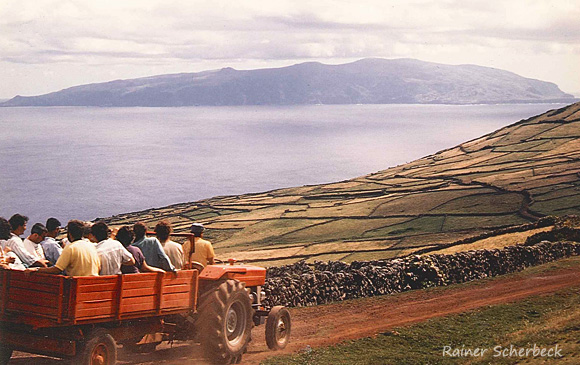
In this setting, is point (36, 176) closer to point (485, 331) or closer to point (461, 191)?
point (461, 191)

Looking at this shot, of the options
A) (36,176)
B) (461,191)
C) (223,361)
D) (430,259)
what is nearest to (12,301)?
(223,361)

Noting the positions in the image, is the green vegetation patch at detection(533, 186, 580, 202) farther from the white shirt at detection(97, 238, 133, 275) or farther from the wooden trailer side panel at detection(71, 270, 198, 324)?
the white shirt at detection(97, 238, 133, 275)

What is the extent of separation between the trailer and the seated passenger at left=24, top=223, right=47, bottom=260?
1761 mm

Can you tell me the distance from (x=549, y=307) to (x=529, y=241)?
1456 centimetres

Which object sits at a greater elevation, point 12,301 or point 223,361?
point 12,301

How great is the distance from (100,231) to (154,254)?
1332mm

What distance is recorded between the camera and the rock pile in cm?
→ 2370

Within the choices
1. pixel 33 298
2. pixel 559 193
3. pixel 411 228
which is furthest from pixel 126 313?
pixel 559 193

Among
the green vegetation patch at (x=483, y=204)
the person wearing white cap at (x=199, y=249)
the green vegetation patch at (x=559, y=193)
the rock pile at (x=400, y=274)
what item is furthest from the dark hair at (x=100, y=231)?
the green vegetation patch at (x=559, y=193)

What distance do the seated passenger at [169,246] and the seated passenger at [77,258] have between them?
2218 millimetres

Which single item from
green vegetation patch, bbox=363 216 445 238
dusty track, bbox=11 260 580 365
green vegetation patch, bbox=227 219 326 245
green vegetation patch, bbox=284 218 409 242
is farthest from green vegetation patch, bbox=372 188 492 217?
dusty track, bbox=11 260 580 365

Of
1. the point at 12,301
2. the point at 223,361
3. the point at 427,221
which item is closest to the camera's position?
the point at 12,301

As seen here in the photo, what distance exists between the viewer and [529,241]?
36.4 m

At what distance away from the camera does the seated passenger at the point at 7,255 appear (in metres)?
12.4
